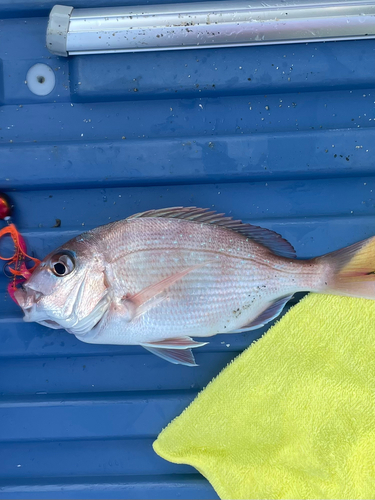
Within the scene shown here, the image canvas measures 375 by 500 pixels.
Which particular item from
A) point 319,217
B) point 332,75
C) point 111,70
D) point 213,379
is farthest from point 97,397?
point 332,75

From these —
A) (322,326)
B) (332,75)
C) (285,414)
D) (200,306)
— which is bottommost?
(285,414)

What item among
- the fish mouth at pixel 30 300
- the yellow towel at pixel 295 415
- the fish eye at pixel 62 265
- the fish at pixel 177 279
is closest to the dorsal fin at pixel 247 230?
the fish at pixel 177 279

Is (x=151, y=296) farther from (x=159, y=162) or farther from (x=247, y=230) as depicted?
(x=159, y=162)

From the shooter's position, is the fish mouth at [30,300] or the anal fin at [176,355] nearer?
the fish mouth at [30,300]

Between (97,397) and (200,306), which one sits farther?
(97,397)

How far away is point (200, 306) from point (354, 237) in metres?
0.62

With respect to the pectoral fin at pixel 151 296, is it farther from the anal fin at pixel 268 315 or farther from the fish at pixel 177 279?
the anal fin at pixel 268 315

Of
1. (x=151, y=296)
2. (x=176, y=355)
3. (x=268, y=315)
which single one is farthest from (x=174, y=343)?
(x=268, y=315)

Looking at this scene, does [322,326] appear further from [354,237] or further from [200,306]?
[200,306]

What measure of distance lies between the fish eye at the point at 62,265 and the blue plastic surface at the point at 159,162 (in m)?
0.25

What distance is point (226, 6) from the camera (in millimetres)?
1242

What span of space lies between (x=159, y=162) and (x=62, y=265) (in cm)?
50

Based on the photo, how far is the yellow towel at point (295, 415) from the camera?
1229 millimetres

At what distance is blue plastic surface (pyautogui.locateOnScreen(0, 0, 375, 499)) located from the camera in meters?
1.30
